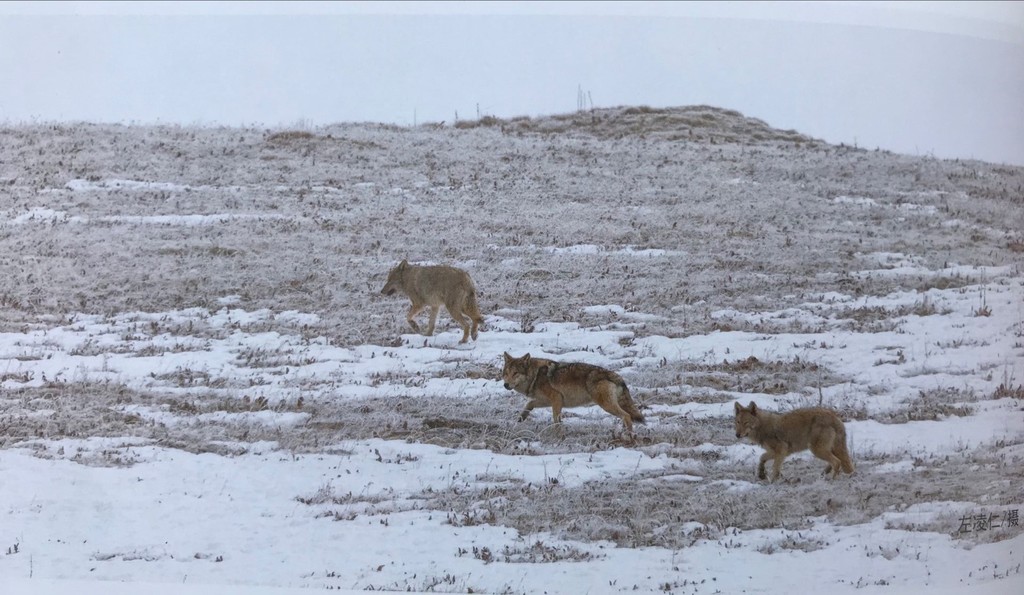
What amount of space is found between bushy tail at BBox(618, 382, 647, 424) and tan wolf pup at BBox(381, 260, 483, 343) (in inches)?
59.2

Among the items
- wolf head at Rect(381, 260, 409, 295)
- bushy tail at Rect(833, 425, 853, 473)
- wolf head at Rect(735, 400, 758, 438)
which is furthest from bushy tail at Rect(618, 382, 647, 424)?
wolf head at Rect(381, 260, 409, 295)

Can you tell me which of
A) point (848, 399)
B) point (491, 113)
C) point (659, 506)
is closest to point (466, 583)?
point (659, 506)

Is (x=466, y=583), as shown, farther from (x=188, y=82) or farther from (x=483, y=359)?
(x=188, y=82)

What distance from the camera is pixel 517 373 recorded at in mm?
6883

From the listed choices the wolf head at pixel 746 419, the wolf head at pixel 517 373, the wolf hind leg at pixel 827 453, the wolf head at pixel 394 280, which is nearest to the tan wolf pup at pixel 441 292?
the wolf head at pixel 394 280

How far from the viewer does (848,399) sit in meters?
6.79

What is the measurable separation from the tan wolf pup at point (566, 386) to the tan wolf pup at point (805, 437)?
0.79 meters

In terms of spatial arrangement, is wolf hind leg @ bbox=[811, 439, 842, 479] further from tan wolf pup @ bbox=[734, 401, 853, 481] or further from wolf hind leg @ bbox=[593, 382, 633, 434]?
wolf hind leg @ bbox=[593, 382, 633, 434]

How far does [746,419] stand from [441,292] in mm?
2676

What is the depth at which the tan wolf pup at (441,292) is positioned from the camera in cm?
779

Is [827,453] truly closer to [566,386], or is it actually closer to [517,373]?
[566,386]

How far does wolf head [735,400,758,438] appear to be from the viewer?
6.29 meters

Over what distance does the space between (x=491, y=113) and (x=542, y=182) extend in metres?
1.69

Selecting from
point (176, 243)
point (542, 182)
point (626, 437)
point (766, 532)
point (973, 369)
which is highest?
point (542, 182)
